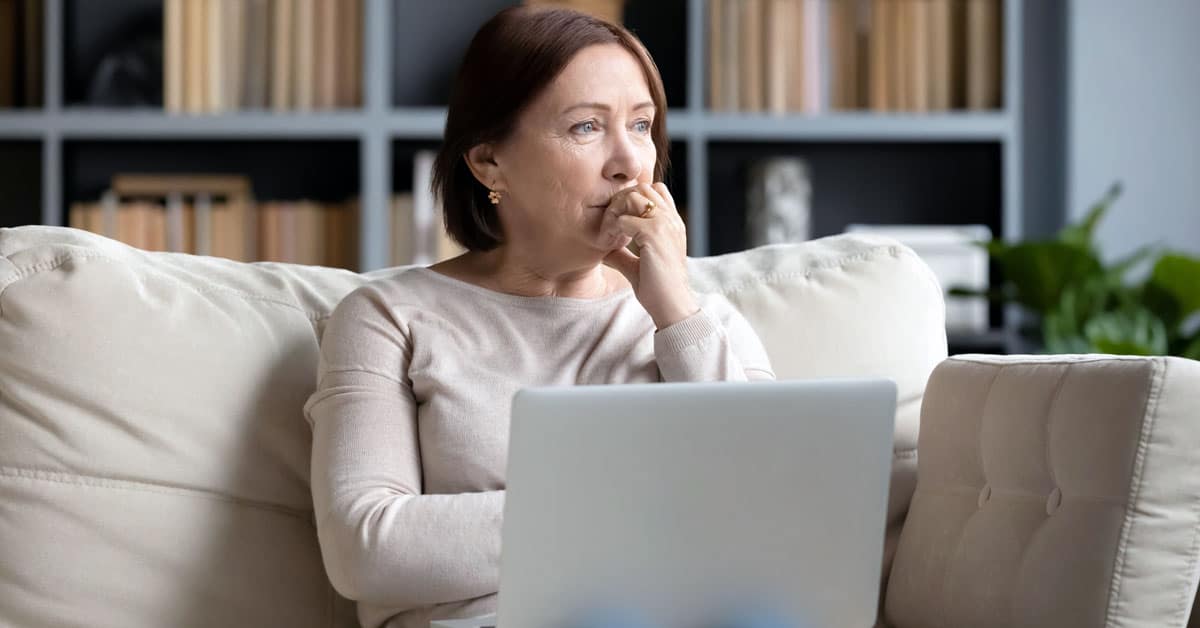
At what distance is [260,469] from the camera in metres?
1.49

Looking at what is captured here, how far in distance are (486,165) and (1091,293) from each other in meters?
2.08

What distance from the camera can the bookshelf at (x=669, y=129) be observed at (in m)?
3.30

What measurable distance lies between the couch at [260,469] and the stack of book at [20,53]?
2057 millimetres

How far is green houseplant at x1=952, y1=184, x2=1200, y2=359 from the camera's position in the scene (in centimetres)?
311

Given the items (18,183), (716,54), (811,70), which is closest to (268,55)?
(18,183)

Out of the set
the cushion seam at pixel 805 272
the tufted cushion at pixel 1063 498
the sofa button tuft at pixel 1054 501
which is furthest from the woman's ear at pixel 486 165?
the sofa button tuft at pixel 1054 501

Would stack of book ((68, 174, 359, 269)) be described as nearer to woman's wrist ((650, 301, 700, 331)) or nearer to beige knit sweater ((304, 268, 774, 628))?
beige knit sweater ((304, 268, 774, 628))

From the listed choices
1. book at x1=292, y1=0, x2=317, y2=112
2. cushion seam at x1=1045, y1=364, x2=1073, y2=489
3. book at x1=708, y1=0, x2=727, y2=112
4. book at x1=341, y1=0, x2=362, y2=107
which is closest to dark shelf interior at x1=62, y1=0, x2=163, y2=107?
book at x1=292, y1=0, x2=317, y2=112

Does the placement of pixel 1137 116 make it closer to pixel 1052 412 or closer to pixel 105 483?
pixel 1052 412

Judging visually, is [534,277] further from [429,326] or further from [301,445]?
[301,445]

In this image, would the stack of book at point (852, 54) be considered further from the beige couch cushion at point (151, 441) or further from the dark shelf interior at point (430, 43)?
the beige couch cushion at point (151, 441)

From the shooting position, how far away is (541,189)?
154 cm

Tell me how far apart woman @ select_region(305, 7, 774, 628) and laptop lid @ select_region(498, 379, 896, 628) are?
33 centimetres

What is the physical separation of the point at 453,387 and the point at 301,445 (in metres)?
0.21
